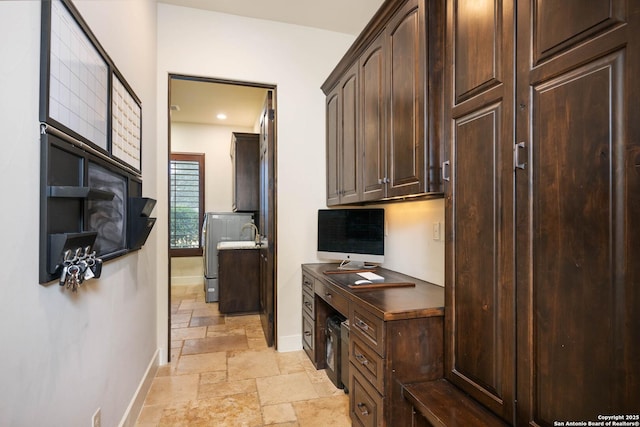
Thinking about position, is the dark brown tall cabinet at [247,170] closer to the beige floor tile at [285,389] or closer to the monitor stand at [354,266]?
the monitor stand at [354,266]

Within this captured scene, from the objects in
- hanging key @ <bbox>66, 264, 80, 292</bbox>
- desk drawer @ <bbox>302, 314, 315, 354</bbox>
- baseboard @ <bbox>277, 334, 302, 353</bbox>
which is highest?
hanging key @ <bbox>66, 264, 80, 292</bbox>

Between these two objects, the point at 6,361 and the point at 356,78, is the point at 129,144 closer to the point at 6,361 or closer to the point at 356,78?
the point at 6,361

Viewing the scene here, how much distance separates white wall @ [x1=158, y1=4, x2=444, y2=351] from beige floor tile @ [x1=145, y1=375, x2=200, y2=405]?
24.7 inches

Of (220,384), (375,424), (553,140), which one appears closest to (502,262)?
(553,140)

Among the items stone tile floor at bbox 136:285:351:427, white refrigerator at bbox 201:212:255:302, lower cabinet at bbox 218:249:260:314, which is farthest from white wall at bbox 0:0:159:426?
white refrigerator at bbox 201:212:255:302

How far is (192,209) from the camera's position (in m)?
5.87

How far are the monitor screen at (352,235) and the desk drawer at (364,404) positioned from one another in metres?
0.98

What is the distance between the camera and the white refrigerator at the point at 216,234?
4.92 meters

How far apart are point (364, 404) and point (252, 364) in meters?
1.46

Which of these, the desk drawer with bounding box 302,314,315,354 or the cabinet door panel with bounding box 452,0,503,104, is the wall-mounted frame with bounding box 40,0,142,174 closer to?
the cabinet door panel with bounding box 452,0,503,104

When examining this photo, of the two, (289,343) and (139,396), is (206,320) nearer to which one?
(289,343)

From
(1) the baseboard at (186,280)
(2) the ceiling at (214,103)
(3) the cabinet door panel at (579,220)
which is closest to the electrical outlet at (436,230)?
(3) the cabinet door panel at (579,220)

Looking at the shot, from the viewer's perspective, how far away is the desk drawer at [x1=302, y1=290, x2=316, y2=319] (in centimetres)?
283

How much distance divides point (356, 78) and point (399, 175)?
1.05 m
